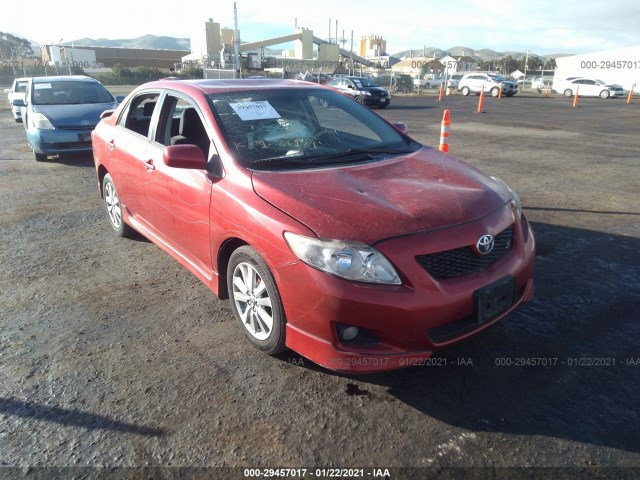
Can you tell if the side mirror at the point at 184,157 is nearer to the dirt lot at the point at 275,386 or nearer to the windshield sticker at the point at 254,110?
the windshield sticker at the point at 254,110

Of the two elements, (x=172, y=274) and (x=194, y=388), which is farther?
(x=172, y=274)

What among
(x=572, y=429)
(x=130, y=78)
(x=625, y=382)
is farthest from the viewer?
(x=130, y=78)

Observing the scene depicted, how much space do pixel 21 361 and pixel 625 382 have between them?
368 cm

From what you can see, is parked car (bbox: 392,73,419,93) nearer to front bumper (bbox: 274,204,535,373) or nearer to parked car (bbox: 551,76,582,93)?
parked car (bbox: 551,76,582,93)

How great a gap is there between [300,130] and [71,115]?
7196 millimetres

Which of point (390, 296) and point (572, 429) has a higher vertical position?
point (390, 296)

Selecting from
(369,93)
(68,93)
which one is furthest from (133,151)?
(369,93)

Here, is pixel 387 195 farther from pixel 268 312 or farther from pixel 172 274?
pixel 172 274

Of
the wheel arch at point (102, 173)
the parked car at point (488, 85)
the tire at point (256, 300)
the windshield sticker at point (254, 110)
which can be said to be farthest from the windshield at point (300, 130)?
the parked car at point (488, 85)

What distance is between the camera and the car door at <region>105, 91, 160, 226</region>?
169 inches

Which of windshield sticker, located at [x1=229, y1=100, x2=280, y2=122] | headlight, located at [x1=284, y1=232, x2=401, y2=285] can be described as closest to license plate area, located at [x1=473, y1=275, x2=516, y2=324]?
headlight, located at [x1=284, y1=232, x2=401, y2=285]

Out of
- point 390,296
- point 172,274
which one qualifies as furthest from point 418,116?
point 390,296

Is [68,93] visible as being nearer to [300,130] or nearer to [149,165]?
[149,165]

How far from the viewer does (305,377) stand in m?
2.92
